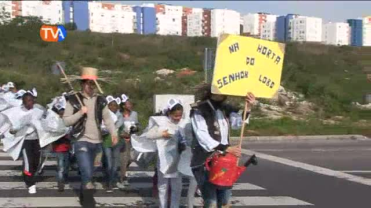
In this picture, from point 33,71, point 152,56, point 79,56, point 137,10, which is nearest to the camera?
point 33,71

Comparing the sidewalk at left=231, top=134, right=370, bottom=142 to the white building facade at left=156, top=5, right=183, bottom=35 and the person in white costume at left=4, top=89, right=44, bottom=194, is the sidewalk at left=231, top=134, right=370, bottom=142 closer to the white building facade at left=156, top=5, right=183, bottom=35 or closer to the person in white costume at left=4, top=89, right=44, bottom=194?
the person in white costume at left=4, top=89, right=44, bottom=194

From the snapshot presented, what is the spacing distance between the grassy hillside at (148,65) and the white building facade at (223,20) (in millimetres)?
19127

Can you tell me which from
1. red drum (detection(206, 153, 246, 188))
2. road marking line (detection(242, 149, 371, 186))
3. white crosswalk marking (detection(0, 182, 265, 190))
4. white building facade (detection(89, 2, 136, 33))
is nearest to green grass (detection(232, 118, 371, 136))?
road marking line (detection(242, 149, 371, 186))

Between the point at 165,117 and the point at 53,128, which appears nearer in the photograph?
the point at 165,117

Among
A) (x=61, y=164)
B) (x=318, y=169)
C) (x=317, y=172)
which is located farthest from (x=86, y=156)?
(x=318, y=169)

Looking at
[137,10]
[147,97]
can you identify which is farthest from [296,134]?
[137,10]

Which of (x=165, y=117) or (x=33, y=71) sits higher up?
(x=165, y=117)

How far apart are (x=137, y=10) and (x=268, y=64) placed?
86619 millimetres

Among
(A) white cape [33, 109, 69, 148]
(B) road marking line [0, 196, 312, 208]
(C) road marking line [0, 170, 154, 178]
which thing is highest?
(A) white cape [33, 109, 69, 148]

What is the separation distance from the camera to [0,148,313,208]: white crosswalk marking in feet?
27.5

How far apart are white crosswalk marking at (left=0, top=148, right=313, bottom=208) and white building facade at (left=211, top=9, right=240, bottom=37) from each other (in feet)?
200

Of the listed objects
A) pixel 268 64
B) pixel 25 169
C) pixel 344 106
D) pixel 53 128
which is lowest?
pixel 344 106

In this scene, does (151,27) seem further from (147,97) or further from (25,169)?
(25,169)

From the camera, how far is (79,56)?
41406 mm
